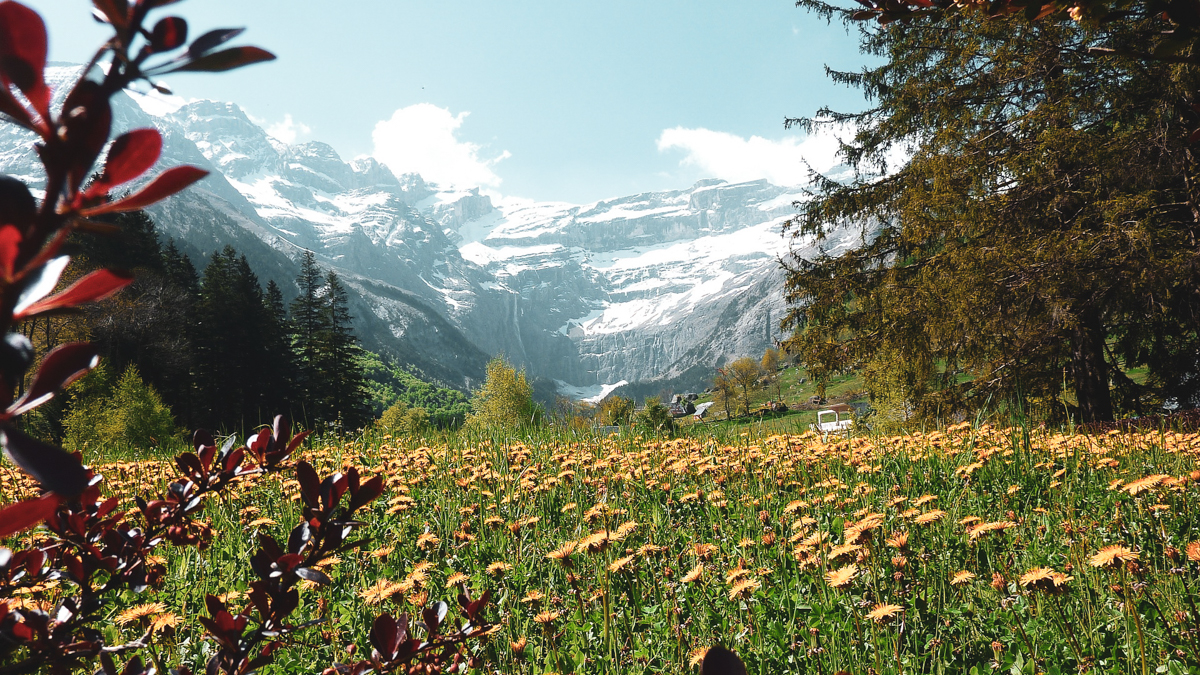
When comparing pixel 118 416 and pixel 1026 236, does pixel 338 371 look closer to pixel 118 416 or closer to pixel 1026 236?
pixel 118 416

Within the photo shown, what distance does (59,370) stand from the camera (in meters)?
0.41

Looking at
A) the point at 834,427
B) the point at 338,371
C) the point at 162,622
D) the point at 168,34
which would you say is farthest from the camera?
the point at 338,371

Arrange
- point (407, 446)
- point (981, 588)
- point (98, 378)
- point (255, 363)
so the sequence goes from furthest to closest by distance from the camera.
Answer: point (255, 363), point (98, 378), point (407, 446), point (981, 588)

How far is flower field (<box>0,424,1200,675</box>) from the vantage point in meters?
1.81

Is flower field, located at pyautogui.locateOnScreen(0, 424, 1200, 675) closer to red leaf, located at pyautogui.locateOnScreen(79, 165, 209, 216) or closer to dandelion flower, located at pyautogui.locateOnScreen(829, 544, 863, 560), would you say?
dandelion flower, located at pyautogui.locateOnScreen(829, 544, 863, 560)

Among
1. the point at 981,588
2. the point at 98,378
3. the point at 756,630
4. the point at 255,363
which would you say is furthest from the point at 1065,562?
the point at 255,363

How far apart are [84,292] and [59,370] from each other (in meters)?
0.07

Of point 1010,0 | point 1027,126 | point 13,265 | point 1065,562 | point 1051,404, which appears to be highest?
point 1027,126

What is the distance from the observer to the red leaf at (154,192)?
1.25ft

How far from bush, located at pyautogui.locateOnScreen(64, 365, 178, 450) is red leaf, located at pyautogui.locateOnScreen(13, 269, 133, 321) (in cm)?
1911

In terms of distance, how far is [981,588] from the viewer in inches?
81.2

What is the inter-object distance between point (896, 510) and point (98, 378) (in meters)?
22.8

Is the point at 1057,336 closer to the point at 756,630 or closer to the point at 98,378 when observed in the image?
the point at 756,630

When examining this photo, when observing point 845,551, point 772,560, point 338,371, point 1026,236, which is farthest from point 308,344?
point 845,551
